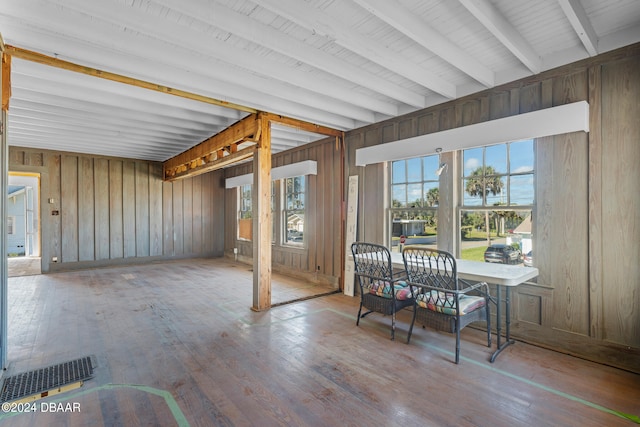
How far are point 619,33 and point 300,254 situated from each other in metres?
5.43

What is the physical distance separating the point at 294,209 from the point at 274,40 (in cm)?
455

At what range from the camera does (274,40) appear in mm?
2635

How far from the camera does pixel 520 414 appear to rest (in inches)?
83.8

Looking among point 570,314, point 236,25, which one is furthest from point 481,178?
point 236,25

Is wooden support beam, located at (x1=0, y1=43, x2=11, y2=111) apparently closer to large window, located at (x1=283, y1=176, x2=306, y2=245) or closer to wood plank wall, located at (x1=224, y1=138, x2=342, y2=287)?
wood plank wall, located at (x1=224, y1=138, x2=342, y2=287)

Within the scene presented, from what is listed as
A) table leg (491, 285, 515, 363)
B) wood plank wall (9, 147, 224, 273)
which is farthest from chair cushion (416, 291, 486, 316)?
wood plank wall (9, 147, 224, 273)

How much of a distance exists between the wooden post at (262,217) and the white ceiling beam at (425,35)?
238 centimetres

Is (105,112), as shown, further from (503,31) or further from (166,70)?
(503,31)

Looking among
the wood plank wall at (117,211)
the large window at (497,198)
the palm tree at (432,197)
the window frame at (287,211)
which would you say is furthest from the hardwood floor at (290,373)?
the wood plank wall at (117,211)

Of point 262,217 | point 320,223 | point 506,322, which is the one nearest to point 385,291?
point 506,322

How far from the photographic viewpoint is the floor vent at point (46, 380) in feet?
7.77

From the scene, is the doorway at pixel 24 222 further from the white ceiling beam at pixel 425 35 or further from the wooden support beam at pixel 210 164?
the white ceiling beam at pixel 425 35

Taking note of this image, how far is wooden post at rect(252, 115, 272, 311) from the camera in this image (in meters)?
4.33

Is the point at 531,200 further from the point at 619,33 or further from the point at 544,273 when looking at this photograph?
the point at 619,33
